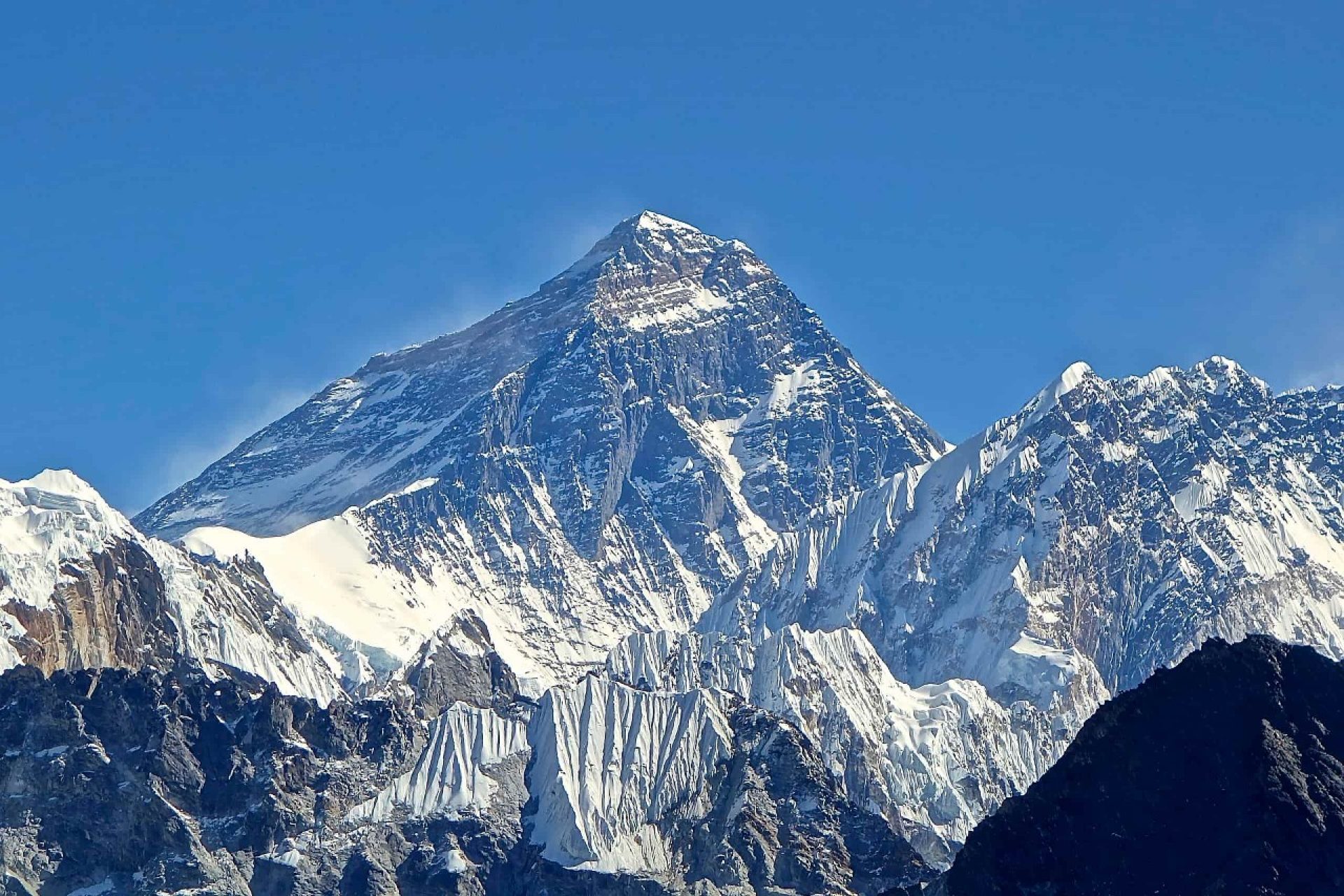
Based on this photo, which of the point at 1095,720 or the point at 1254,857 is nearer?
the point at 1254,857

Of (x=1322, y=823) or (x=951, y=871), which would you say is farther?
(x=951, y=871)

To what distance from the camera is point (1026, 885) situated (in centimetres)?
19212

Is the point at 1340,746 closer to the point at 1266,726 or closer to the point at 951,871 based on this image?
the point at 1266,726

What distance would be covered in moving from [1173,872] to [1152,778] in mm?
6393

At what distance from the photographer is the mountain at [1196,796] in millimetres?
185750

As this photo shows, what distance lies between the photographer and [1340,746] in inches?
7530

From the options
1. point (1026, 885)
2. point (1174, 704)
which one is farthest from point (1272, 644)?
point (1026, 885)

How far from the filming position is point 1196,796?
190m

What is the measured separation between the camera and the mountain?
18575 cm

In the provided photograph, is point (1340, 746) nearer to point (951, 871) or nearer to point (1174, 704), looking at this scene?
point (1174, 704)

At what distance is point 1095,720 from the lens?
19688 cm

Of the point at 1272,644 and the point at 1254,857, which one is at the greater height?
the point at 1272,644

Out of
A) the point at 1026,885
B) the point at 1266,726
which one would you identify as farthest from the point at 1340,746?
the point at 1026,885

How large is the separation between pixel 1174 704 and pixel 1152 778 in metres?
4.47
